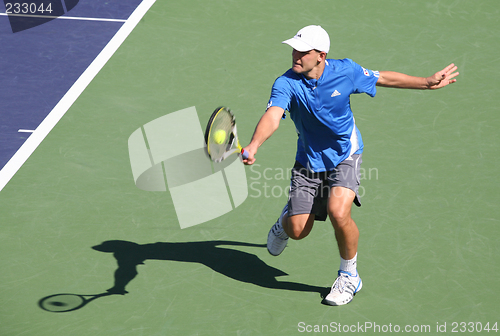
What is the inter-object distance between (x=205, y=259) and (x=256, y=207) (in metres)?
1.02

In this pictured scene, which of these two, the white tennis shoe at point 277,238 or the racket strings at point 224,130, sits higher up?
the racket strings at point 224,130

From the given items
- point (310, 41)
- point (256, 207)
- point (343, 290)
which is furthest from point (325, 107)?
point (256, 207)

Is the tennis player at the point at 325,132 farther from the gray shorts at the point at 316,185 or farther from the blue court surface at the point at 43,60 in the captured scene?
the blue court surface at the point at 43,60

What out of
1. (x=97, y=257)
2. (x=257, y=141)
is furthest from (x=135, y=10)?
(x=257, y=141)

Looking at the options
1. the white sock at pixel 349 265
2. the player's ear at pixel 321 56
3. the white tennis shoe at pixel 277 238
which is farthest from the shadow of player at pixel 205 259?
the player's ear at pixel 321 56

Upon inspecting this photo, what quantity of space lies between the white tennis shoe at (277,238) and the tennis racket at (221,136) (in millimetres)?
982

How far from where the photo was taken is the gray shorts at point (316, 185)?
6242 mm

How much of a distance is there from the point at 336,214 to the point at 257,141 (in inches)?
37.2

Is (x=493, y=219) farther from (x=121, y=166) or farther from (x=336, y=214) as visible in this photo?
(x=121, y=166)

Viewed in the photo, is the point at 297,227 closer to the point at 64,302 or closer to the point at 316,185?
the point at 316,185

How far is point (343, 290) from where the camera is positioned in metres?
6.15

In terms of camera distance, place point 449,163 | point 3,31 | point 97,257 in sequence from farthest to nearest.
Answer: point 3,31 < point 449,163 < point 97,257

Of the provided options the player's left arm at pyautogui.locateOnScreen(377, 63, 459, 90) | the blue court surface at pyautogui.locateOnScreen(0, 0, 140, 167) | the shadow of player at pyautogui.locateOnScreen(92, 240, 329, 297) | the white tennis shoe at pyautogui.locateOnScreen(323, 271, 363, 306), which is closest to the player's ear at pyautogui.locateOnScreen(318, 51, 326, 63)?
the player's left arm at pyautogui.locateOnScreen(377, 63, 459, 90)

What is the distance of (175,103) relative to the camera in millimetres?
9375
